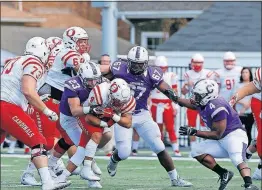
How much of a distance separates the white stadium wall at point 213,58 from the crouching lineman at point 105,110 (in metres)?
11.4

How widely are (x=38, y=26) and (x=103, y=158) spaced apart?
41.5 feet

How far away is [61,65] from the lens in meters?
12.7

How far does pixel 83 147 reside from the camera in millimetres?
11781

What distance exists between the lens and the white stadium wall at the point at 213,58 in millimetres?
23091

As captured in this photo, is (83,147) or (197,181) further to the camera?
(197,181)

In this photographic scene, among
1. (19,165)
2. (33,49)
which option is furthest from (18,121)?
(19,165)

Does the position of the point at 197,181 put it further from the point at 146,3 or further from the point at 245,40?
the point at 146,3

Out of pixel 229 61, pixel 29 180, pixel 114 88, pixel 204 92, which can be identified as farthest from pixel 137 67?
pixel 229 61

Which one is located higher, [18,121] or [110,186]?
[18,121]

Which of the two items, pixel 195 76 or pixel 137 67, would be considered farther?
pixel 195 76

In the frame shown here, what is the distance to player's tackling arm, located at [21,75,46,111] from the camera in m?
10.9

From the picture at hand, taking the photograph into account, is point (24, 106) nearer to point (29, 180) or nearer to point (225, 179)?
point (29, 180)

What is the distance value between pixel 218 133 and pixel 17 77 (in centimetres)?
225

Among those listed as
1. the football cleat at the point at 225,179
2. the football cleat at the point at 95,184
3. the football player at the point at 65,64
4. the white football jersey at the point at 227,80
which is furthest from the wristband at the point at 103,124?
the white football jersey at the point at 227,80
